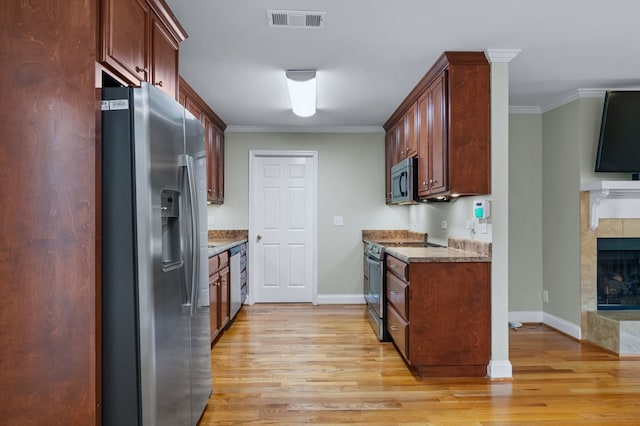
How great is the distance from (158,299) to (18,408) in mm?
603

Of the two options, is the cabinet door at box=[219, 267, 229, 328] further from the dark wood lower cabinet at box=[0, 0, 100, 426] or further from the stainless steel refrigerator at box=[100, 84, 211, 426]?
the dark wood lower cabinet at box=[0, 0, 100, 426]

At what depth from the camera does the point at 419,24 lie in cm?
253

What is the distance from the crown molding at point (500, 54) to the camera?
2.93 metres

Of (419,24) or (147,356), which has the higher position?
(419,24)

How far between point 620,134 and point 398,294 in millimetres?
2515

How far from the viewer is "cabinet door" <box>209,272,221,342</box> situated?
140 inches

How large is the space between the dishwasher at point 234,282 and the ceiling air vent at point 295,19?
98.6 inches

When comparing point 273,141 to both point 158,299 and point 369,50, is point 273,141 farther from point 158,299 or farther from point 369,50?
point 158,299

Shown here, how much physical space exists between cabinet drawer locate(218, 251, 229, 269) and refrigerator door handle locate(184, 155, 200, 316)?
1716 millimetres

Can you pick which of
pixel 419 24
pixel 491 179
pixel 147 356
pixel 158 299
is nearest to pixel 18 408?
pixel 147 356

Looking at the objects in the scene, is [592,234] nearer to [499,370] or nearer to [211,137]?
[499,370]

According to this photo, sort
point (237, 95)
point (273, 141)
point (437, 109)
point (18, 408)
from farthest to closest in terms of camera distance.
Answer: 1. point (273, 141)
2. point (237, 95)
3. point (437, 109)
4. point (18, 408)

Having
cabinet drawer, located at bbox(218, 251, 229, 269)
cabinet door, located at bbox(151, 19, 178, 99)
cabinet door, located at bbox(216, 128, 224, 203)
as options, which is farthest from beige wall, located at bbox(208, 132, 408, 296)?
cabinet door, located at bbox(151, 19, 178, 99)

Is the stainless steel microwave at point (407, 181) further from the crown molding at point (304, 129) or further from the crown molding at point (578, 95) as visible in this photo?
the crown molding at point (578, 95)
